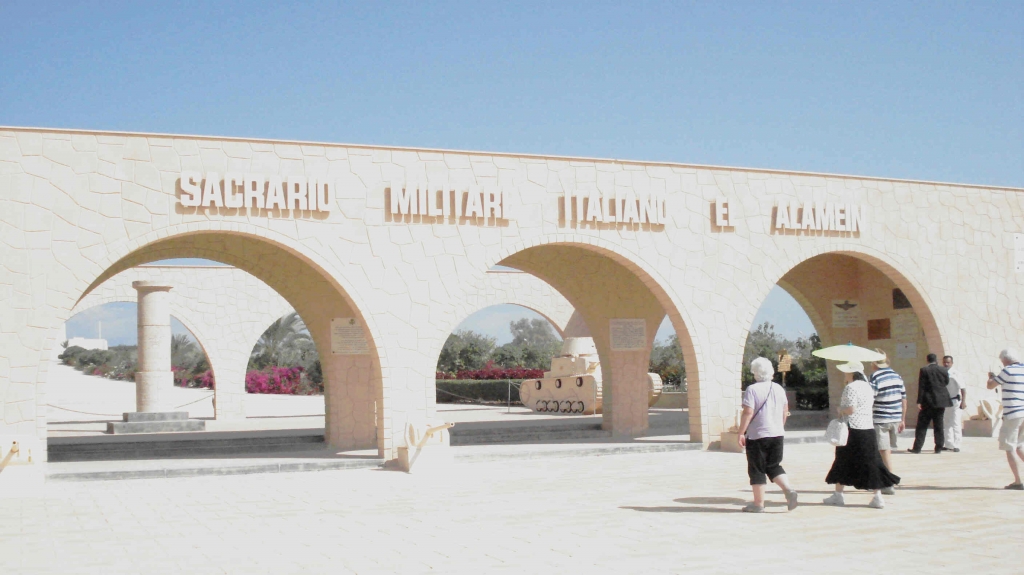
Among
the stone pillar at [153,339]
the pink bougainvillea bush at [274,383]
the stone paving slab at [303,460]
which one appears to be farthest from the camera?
the pink bougainvillea bush at [274,383]

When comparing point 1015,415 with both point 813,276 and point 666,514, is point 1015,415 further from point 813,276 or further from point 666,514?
point 813,276

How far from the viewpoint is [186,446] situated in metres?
16.9

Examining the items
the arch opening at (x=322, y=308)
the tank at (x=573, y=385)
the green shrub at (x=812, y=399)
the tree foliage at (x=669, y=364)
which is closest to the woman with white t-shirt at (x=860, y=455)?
the arch opening at (x=322, y=308)

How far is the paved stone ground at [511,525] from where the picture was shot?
7.16m

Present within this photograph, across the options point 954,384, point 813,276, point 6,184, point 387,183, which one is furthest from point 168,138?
point 813,276

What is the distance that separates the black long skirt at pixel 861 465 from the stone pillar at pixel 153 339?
57.1ft

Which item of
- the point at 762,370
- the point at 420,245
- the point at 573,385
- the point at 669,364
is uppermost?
the point at 420,245

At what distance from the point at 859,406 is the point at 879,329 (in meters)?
11.2

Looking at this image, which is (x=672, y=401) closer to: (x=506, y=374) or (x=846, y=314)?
(x=506, y=374)

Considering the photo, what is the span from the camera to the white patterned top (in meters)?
9.41

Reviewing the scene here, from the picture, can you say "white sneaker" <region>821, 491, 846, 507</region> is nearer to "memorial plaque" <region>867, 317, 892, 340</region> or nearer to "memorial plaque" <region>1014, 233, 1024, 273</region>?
"memorial plaque" <region>867, 317, 892, 340</region>

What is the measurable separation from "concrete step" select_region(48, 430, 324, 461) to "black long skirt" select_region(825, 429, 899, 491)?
395 inches

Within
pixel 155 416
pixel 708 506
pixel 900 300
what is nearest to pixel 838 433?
pixel 708 506

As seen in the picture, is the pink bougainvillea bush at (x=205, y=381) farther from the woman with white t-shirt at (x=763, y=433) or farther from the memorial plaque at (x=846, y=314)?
the woman with white t-shirt at (x=763, y=433)
